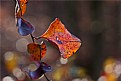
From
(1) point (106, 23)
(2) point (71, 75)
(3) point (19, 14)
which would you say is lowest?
(1) point (106, 23)

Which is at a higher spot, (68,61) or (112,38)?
(68,61)

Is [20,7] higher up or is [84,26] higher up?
[20,7]

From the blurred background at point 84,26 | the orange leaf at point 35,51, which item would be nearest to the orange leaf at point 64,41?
the orange leaf at point 35,51

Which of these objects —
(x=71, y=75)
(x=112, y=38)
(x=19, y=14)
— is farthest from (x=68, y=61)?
(x=112, y=38)

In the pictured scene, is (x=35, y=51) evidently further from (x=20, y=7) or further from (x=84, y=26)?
(x=84, y=26)

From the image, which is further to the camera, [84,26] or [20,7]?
[84,26]

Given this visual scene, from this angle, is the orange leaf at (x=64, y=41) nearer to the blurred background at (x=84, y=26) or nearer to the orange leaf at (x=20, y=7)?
the orange leaf at (x=20, y=7)

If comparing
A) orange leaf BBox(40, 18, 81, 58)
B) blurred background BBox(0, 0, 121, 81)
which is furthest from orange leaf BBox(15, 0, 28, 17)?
blurred background BBox(0, 0, 121, 81)

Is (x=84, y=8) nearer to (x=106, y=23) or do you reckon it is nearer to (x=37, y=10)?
(x=106, y=23)

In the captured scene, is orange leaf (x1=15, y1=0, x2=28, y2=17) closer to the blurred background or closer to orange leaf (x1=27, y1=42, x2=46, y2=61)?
orange leaf (x1=27, y1=42, x2=46, y2=61)

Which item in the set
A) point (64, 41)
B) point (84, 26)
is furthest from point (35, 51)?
point (84, 26)

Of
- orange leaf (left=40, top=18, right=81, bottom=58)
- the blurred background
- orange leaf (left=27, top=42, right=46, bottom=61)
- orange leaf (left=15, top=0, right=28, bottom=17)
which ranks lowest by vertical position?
the blurred background
